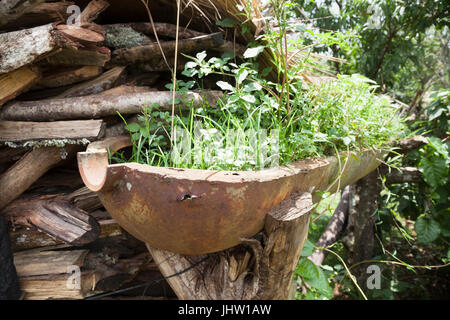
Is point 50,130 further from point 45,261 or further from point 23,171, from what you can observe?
point 45,261

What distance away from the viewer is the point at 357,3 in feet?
10.6

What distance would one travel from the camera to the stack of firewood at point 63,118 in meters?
1.23

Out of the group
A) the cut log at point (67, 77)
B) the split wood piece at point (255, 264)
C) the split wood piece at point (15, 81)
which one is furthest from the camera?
the cut log at point (67, 77)

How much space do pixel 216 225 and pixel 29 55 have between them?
999 millimetres

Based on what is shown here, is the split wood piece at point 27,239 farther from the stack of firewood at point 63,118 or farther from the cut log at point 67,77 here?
the cut log at point 67,77

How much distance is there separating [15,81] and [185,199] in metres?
1.03

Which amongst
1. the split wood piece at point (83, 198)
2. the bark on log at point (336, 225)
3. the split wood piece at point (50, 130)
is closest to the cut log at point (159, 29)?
the split wood piece at point (50, 130)

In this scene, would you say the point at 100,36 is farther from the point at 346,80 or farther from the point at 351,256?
the point at 351,256

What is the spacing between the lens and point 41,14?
1331mm

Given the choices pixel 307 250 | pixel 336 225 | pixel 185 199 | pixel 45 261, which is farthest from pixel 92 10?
pixel 336 225

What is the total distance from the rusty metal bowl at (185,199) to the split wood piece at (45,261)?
61 centimetres

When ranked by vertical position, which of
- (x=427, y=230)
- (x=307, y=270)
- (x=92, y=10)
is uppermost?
(x=92, y=10)
